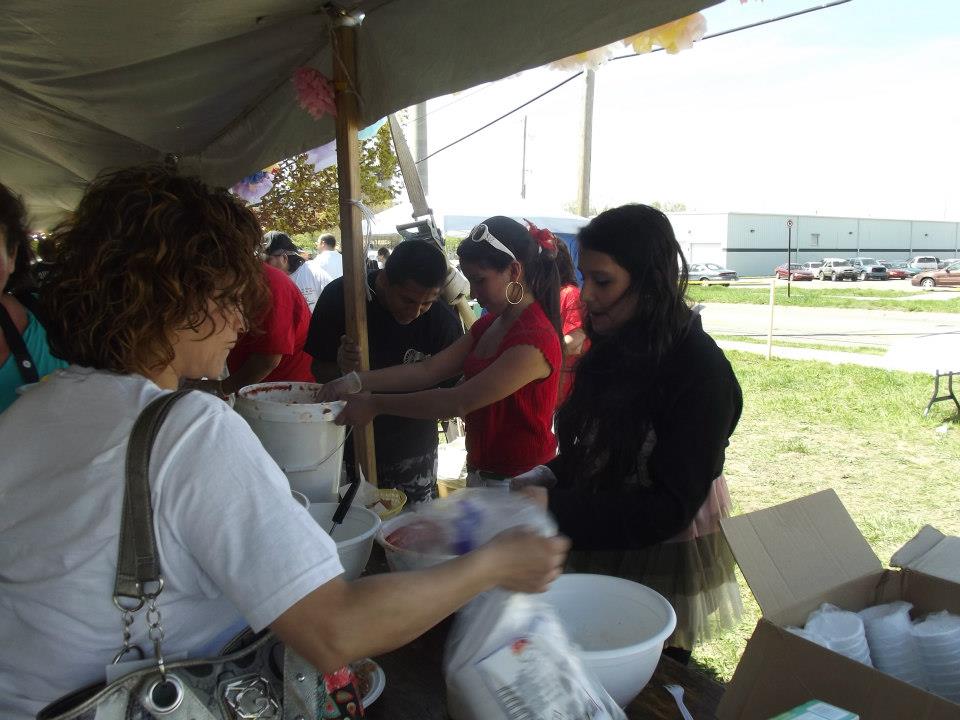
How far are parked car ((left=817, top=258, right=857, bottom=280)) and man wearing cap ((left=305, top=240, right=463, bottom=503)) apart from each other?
4119cm

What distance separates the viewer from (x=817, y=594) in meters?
1.44

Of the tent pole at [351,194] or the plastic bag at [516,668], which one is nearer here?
the plastic bag at [516,668]

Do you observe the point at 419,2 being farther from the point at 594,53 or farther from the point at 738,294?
the point at 738,294

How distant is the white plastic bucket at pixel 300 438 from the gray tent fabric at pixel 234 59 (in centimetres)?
134

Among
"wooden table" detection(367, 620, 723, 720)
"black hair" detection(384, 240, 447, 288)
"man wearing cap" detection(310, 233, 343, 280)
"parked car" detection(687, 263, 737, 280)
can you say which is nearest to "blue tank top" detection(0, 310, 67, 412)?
"wooden table" detection(367, 620, 723, 720)

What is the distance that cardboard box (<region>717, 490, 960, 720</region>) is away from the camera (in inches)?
45.2

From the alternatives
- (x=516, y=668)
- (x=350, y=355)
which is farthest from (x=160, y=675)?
(x=350, y=355)

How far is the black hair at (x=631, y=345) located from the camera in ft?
5.93

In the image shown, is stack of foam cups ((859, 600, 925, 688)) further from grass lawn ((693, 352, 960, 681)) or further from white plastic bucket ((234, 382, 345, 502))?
grass lawn ((693, 352, 960, 681))

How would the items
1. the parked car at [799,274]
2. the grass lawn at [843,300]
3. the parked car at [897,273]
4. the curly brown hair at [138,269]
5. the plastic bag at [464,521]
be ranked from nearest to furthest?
the curly brown hair at [138,269], the plastic bag at [464,521], the grass lawn at [843,300], the parked car at [799,274], the parked car at [897,273]

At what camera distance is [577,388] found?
6.87ft

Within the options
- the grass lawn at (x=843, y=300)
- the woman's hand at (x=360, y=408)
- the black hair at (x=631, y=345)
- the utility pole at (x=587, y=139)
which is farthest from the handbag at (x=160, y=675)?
the grass lawn at (x=843, y=300)

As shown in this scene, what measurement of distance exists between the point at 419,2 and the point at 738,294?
88.0ft

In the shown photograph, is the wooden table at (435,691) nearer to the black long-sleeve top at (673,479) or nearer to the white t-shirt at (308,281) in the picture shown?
the black long-sleeve top at (673,479)
